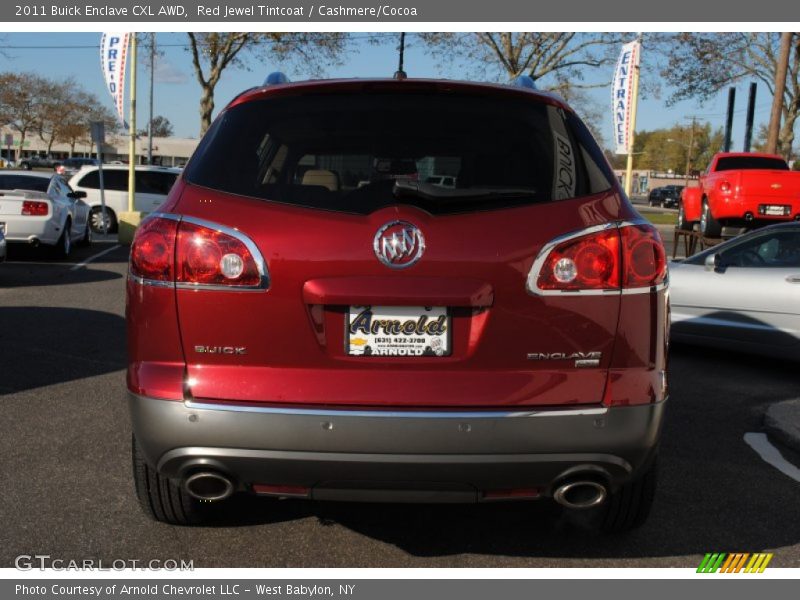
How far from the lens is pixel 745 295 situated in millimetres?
7688

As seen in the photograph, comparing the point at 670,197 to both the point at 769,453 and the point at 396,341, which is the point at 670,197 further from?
the point at 396,341

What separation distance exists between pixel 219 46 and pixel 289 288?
1212 inches

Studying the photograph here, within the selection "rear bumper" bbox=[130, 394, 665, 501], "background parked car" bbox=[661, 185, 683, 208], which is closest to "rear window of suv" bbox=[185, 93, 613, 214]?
"rear bumper" bbox=[130, 394, 665, 501]

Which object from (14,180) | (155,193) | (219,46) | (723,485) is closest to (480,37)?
(219,46)

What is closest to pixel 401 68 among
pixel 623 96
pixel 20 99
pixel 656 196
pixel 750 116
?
pixel 623 96

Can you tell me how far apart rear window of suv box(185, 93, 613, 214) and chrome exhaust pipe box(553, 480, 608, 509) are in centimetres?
100

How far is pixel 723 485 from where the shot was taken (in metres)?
4.48

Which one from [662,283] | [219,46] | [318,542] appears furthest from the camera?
[219,46]

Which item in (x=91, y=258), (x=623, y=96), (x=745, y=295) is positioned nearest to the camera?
(x=745, y=295)

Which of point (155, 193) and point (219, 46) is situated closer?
point (155, 193)

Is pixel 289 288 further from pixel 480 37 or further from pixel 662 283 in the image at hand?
pixel 480 37

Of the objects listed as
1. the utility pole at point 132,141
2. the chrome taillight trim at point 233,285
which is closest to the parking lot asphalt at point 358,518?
the chrome taillight trim at point 233,285

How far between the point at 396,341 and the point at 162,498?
4.31ft

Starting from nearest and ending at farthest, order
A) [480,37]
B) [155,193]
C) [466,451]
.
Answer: [466,451], [155,193], [480,37]
